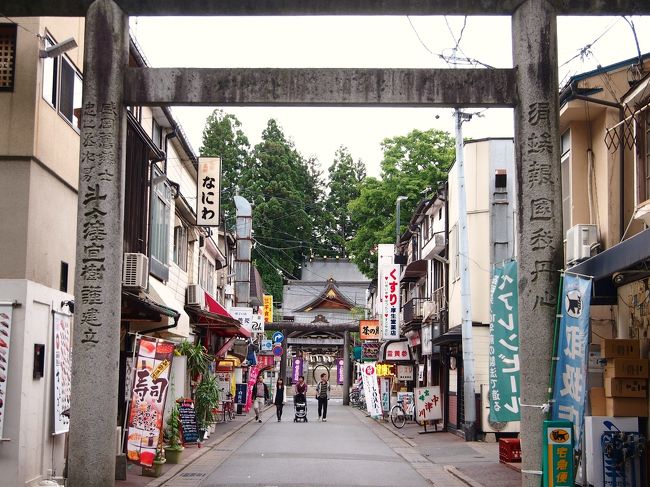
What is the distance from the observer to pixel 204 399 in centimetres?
2748

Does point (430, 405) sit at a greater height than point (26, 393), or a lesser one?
lesser

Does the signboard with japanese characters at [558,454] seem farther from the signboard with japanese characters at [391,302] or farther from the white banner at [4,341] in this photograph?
the signboard with japanese characters at [391,302]

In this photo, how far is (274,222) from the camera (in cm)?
7681

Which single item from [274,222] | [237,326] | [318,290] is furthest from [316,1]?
[318,290]

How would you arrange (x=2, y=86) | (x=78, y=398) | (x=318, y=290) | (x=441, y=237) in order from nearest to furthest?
(x=78, y=398)
(x=2, y=86)
(x=441, y=237)
(x=318, y=290)

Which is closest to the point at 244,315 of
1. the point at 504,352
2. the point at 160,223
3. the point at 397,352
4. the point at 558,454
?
the point at 397,352

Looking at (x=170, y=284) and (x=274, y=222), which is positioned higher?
(x=274, y=222)

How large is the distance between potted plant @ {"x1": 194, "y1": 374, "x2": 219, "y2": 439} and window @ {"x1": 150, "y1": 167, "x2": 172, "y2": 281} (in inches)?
131

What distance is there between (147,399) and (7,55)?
23.5 ft

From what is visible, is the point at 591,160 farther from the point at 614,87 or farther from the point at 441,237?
the point at 441,237

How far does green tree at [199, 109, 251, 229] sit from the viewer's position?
77750 millimetres

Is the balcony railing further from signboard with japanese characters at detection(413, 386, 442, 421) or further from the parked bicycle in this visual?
signboard with japanese characters at detection(413, 386, 442, 421)

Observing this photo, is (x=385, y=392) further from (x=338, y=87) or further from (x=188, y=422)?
(x=338, y=87)

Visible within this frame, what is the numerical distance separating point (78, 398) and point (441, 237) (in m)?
24.2
